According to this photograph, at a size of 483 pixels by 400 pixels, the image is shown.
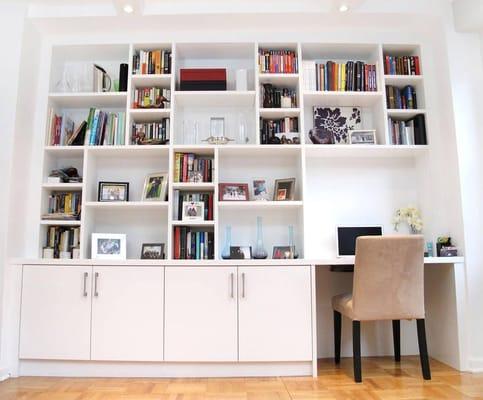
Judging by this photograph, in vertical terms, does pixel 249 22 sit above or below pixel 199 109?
above

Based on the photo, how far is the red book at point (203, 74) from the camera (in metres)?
3.18

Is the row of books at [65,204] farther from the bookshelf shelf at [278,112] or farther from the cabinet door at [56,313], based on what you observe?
the bookshelf shelf at [278,112]

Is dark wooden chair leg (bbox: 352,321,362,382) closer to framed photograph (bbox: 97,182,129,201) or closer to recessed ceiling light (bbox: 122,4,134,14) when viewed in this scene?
framed photograph (bbox: 97,182,129,201)

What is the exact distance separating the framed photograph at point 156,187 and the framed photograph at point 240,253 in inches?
26.9

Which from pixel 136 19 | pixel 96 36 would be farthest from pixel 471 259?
pixel 96 36

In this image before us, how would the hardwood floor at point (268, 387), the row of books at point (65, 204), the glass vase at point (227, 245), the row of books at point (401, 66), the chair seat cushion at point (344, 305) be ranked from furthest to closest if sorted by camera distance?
1. the row of books at point (401, 66)
2. the row of books at point (65, 204)
3. the glass vase at point (227, 245)
4. the chair seat cushion at point (344, 305)
5. the hardwood floor at point (268, 387)

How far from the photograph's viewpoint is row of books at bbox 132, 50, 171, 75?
318 centimetres

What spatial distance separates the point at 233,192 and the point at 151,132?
843 mm

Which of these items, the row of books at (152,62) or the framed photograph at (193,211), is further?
the row of books at (152,62)

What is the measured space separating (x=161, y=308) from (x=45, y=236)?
1.18 meters

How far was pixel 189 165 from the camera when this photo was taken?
10.2 feet

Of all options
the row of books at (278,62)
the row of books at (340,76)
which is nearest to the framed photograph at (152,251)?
the row of books at (278,62)

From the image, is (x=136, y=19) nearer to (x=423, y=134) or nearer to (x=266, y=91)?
(x=266, y=91)

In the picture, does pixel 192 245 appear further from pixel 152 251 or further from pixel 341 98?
pixel 341 98
